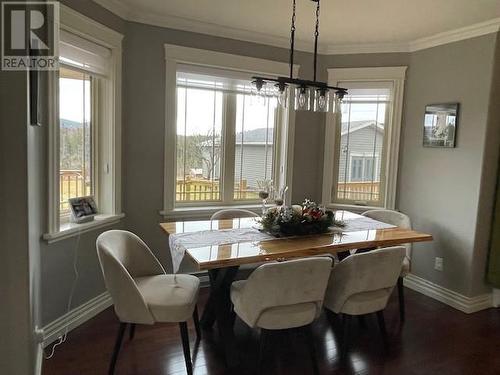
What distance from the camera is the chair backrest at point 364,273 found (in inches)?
90.3

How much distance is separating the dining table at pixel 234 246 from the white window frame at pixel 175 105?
0.68 meters

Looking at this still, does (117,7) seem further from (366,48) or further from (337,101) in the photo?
(366,48)

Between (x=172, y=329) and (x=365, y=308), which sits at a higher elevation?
(x=365, y=308)


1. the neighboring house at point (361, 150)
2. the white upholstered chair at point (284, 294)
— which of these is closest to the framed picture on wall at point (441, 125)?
the neighboring house at point (361, 150)

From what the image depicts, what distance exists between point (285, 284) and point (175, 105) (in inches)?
84.2

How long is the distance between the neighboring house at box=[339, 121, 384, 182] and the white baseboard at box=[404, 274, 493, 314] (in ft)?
3.96

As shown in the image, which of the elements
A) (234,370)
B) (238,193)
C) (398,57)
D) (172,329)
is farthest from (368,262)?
(398,57)

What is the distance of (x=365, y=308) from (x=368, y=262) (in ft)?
1.11

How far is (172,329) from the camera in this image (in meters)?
2.88

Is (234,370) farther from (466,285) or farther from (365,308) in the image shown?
(466,285)

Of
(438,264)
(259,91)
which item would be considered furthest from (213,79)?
(438,264)

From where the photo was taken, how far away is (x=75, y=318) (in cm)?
284

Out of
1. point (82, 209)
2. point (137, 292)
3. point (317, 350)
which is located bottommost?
point (317, 350)

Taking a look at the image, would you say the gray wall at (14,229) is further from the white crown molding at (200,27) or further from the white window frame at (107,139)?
the white crown molding at (200,27)
